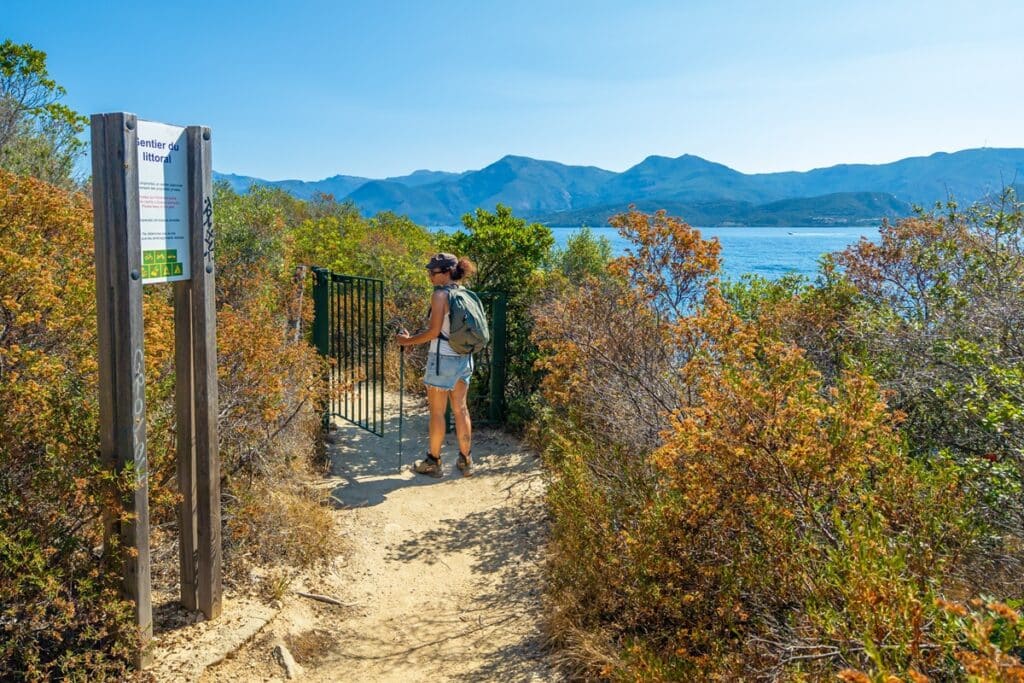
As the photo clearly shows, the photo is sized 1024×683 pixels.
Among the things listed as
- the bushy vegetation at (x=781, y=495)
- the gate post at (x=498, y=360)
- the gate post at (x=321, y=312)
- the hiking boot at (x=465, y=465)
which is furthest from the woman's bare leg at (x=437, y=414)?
the gate post at (x=498, y=360)

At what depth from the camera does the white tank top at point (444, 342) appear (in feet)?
18.7

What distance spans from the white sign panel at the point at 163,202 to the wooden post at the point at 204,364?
42mm

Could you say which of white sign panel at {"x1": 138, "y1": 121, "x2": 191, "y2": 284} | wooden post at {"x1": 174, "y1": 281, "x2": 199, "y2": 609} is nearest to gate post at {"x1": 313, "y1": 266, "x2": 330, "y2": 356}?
wooden post at {"x1": 174, "y1": 281, "x2": 199, "y2": 609}

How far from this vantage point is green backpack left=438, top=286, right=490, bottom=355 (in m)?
5.66

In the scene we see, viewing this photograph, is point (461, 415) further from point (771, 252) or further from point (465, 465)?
point (771, 252)

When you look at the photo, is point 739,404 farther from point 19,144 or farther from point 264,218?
point 19,144

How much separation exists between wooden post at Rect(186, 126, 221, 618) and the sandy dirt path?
1.42ft

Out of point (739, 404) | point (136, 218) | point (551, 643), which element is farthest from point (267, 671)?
point (739, 404)

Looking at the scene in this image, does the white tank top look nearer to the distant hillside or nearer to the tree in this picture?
the tree

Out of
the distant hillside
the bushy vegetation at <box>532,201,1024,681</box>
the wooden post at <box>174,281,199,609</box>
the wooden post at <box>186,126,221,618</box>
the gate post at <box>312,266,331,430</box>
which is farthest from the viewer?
the distant hillside

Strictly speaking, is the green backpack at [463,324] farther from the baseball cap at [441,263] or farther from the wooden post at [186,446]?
the wooden post at [186,446]

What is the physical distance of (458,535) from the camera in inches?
191

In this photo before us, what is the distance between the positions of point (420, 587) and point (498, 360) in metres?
3.49

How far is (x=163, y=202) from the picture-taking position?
2.98 metres
